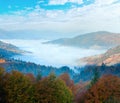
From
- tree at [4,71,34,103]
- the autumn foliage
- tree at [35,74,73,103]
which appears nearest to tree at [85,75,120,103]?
the autumn foliage

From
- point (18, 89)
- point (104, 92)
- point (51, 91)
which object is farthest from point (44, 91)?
point (104, 92)

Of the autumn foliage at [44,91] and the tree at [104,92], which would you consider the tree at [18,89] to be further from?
the tree at [104,92]

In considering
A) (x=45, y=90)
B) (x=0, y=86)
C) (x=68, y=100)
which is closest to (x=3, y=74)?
(x=0, y=86)

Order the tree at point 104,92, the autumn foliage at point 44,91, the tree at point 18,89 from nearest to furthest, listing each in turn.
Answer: the tree at point 18,89 < the autumn foliage at point 44,91 < the tree at point 104,92

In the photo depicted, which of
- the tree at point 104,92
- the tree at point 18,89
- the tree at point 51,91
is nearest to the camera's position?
the tree at point 18,89

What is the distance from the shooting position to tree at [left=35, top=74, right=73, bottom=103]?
117 m

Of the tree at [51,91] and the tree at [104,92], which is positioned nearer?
the tree at [51,91]

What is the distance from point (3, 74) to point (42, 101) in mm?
Result: 17245

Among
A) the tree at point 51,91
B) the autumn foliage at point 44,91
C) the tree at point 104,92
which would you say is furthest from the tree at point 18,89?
the tree at point 104,92

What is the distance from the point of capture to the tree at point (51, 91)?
384 ft

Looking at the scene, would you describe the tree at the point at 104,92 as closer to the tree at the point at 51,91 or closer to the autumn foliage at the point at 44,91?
the autumn foliage at the point at 44,91

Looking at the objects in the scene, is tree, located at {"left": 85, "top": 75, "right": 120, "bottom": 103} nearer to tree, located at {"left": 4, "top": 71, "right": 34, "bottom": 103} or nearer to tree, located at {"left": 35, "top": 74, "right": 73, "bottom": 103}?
tree, located at {"left": 35, "top": 74, "right": 73, "bottom": 103}

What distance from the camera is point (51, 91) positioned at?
118250 mm

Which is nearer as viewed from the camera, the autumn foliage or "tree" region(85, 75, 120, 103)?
the autumn foliage
